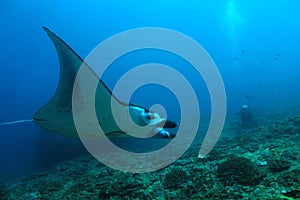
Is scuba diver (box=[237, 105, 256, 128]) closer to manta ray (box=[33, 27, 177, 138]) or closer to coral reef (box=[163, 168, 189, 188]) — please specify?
coral reef (box=[163, 168, 189, 188])

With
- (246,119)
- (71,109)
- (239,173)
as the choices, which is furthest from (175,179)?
(246,119)

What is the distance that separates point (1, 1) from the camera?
110ft

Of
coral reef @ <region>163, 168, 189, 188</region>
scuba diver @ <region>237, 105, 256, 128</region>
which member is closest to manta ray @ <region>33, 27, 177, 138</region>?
coral reef @ <region>163, 168, 189, 188</region>

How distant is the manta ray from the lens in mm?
3705

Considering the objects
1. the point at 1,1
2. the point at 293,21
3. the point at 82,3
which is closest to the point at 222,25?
the point at 293,21

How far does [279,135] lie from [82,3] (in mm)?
69534

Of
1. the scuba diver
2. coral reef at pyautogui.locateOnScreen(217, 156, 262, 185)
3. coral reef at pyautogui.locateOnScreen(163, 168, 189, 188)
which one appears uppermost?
the scuba diver

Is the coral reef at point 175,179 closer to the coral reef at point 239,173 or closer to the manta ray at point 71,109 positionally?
the coral reef at point 239,173

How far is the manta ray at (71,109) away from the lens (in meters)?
3.71

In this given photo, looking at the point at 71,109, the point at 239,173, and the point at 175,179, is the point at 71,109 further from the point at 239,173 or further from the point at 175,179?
the point at 239,173

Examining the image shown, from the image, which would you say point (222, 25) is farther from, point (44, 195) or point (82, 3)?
point (44, 195)

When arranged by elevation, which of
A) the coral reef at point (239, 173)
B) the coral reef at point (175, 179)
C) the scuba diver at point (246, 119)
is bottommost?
the coral reef at point (175, 179)

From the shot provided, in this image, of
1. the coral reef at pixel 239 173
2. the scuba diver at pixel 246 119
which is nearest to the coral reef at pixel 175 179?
the coral reef at pixel 239 173

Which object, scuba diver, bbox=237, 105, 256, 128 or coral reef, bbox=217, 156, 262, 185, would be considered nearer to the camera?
coral reef, bbox=217, 156, 262, 185
